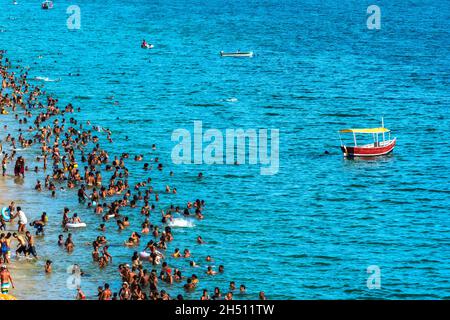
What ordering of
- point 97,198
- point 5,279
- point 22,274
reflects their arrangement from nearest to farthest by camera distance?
point 5,279, point 22,274, point 97,198

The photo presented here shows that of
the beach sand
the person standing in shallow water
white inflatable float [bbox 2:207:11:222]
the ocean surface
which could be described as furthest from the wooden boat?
the person standing in shallow water

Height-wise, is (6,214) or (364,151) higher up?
(364,151)

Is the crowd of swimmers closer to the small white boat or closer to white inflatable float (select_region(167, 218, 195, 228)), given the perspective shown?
white inflatable float (select_region(167, 218, 195, 228))

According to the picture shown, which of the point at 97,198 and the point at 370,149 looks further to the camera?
the point at 370,149

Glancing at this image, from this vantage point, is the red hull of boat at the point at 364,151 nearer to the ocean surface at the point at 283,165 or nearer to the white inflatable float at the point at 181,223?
the ocean surface at the point at 283,165

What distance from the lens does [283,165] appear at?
91.2 meters

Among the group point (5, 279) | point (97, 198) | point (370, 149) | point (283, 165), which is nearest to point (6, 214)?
point (97, 198)

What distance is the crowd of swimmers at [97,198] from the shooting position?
181 feet

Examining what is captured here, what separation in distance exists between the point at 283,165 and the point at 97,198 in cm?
2492

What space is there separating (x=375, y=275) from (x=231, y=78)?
86.7m

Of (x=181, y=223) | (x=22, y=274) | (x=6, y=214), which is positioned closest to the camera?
(x=22, y=274)

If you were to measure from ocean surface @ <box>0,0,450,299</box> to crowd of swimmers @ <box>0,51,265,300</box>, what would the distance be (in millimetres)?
885

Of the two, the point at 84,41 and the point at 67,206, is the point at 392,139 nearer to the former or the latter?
the point at 67,206

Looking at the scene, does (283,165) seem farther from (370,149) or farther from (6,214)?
(6,214)
